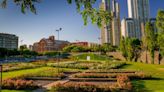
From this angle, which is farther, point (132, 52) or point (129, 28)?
point (129, 28)

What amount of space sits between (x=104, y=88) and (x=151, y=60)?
134 ft

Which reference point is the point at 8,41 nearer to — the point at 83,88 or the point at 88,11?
the point at 83,88

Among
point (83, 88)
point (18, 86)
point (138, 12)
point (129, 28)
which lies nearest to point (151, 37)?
point (83, 88)

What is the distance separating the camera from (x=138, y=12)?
5945 inches

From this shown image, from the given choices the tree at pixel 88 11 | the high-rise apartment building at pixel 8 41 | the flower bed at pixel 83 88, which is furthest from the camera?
the high-rise apartment building at pixel 8 41

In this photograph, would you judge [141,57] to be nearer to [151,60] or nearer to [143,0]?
[151,60]

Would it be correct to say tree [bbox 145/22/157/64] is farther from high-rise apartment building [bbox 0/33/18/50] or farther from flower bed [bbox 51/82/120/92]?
high-rise apartment building [bbox 0/33/18/50]

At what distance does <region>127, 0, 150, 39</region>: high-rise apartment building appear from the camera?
146250 mm

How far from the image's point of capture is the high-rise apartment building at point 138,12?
146 metres

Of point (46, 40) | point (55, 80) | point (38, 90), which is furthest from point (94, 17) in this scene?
point (46, 40)

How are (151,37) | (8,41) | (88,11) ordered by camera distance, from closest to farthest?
(88,11)
(151,37)
(8,41)

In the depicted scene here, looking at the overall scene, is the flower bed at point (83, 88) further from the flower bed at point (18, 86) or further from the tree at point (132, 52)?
the tree at point (132, 52)

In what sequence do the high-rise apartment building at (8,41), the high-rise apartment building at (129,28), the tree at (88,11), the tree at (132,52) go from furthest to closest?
1. the high-rise apartment building at (8,41)
2. the high-rise apartment building at (129,28)
3. the tree at (132,52)
4. the tree at (88,11)

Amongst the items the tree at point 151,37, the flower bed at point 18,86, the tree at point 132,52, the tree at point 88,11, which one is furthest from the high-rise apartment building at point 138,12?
the tree at point 88,11
